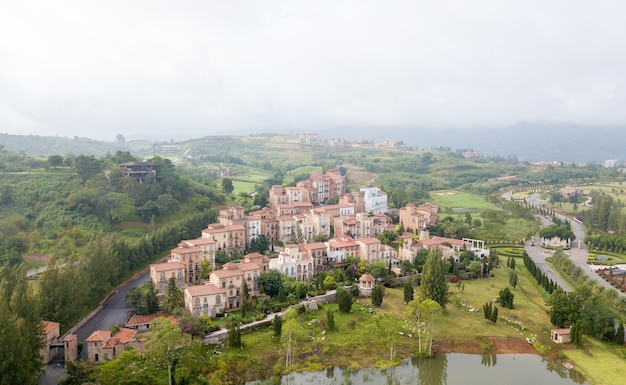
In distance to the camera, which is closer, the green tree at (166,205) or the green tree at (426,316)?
the green tree at (426,316)

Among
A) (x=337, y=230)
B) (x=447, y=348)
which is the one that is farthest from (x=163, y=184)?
(x=447, y=348)

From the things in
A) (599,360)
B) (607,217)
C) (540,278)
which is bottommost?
(599,360)

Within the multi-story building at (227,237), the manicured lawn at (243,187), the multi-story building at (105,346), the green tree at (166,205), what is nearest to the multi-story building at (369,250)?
the multi-story building at (227,237)

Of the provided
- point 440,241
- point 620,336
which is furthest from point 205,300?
point 620,336

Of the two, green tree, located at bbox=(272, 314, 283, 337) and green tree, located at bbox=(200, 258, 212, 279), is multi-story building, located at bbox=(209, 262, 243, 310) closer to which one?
green tree, located at bbox=(200, 258, 212, 279)

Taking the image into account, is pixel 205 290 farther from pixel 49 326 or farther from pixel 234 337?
pixel 49 326

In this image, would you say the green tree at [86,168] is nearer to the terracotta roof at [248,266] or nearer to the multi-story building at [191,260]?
the multi-story building at [191,260]

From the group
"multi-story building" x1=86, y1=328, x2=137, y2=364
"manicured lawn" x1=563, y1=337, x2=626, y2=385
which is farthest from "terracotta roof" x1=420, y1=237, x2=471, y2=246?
"multi-story building" x1=86, y1=328, x2=137, y2=364
